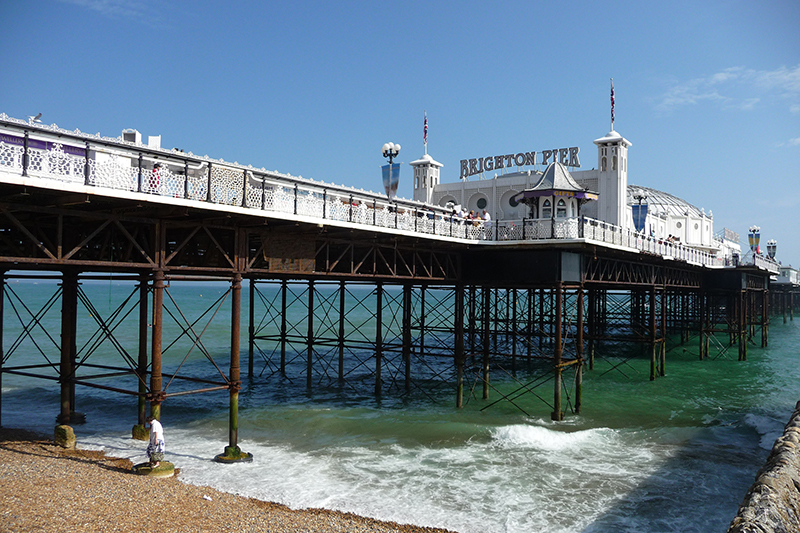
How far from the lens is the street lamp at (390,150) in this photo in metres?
23.4

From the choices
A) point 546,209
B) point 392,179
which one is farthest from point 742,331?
point 392,179

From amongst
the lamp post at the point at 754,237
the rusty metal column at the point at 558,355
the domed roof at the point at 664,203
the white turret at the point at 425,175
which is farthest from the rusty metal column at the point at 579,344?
the lamp post at the point at 754,237

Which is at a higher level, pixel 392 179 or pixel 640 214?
pixel 640 214

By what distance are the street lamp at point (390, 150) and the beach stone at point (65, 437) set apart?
47.8 feet

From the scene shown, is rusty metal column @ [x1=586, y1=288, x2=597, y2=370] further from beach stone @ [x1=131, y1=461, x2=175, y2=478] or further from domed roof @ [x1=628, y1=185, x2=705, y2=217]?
domed roof @ [x1=628, y1=185, x2=705, y2=217]

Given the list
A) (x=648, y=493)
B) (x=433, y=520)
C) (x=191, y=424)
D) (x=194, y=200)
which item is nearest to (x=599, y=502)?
(x=648, y=493)

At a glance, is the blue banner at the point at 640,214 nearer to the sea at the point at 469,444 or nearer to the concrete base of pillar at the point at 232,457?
the sea at the point at 469,444

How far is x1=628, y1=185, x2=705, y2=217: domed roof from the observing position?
67688 mm

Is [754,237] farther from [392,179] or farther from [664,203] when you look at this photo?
[392,179]

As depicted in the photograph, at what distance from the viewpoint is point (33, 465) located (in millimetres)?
16219

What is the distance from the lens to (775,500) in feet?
36.2

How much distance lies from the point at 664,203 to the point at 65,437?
67.8 m

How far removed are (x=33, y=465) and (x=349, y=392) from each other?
53.2ft

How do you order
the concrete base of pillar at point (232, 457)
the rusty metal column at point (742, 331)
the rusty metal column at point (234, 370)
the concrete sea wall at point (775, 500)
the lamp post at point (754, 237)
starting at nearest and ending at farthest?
the concrete sea wall at point (775, 500), the rusty metal column at point (234, 370), the concrete base of pillar at point (232, 457), the rusty metal column at point (742, 331), the lamp post at point (754, 237)
